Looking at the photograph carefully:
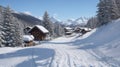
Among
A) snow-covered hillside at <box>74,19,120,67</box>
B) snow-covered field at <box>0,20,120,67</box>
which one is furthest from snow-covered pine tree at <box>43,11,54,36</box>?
snow-covered field at <box>0,20,120,67</box>

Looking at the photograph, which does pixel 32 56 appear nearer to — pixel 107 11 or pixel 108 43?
pixel 108 43

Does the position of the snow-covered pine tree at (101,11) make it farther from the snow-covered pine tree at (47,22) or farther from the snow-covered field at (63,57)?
the snow-covered field at (63,57)

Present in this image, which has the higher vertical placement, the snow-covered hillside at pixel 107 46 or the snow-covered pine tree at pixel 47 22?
the snow-covered pine tree at pixel 47 22

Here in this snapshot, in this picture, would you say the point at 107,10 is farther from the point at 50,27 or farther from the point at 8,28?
the point at 50,27

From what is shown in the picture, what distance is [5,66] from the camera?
16.8 meters

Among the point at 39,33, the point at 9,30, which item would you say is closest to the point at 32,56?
the point at 9,30

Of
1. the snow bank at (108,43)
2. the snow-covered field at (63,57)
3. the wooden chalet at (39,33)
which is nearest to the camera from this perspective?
the snow-covered field at (63,57)

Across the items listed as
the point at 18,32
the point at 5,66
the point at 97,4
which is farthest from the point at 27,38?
the point at 5,66

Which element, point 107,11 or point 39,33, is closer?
point 107,11

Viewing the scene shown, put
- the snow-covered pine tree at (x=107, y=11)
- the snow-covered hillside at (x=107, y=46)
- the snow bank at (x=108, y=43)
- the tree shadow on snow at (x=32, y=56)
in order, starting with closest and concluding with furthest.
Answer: the tree shadow on snow at (x=32, y=56)
the snow-covered hillside at (x=107, y=46)
the snow bank at (x=108, y=43)
the snow-covered pine tree at (x=107, y=11)

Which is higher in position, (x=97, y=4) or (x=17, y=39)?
(x=97, y=4)

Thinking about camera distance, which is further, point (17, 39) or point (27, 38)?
point (27, 38)

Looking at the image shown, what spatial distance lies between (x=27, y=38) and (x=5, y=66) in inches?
1651

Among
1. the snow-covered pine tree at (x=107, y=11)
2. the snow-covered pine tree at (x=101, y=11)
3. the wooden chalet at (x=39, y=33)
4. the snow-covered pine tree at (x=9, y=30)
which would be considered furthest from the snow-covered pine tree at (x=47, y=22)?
the snow-covered pine tree at (x=9, y=30)
